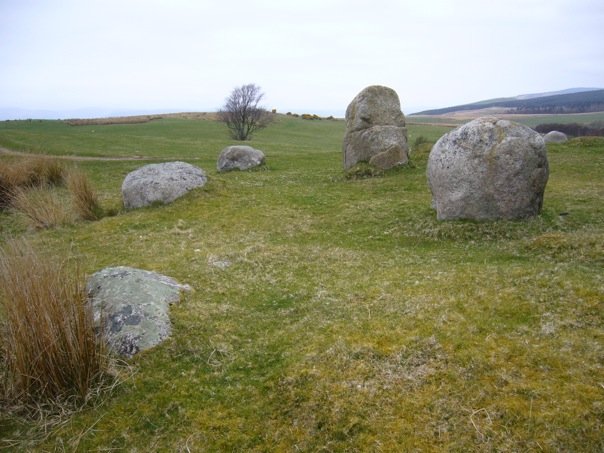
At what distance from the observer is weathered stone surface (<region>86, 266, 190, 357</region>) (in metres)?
6.53

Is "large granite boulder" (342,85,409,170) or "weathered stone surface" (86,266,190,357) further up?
"large granite boulder" (342,85,409,170)

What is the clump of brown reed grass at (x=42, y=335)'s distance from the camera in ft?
18.0

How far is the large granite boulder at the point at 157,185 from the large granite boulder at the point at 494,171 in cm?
929

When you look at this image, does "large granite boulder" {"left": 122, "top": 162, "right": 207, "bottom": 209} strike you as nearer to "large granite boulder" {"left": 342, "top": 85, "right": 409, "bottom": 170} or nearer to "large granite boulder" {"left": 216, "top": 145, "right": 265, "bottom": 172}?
"large granite boulder" {"left": 216, "top": 145, "right": 265, "bottom": 172}

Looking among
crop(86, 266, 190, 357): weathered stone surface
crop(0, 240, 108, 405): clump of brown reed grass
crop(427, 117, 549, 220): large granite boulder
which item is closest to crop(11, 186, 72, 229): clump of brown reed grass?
crop(86, 266, 190, 357): weathered stone surface

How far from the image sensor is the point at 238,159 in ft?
82.7

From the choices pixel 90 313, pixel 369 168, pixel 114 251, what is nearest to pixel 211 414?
pixel 90 313

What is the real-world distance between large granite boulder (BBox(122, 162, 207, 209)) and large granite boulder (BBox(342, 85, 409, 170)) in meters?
7.64

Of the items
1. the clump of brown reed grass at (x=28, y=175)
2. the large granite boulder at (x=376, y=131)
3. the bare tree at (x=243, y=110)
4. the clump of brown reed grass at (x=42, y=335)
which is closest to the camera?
the clump of brown reed grass at (x=42, y=335)

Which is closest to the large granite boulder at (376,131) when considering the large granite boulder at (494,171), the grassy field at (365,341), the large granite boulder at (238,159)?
the large granite boulder at (238,159)

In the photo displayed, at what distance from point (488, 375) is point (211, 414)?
10.6ft

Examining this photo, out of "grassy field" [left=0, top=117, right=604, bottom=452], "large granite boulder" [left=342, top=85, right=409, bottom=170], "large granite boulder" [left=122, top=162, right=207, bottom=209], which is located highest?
"large granite boulder" [left=342, top=85, right=409, bottom=170]

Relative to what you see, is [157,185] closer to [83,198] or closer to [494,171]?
[83,198]

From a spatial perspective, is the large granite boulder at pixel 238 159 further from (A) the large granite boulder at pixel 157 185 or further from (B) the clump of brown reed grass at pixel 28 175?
(B) the clump of brown reed grass at pixel 28 175
